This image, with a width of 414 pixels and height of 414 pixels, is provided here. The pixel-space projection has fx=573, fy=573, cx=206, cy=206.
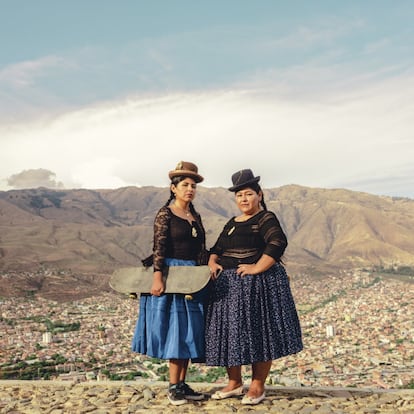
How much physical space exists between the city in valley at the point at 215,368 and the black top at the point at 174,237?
3.30m

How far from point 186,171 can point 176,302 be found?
1.42 metres

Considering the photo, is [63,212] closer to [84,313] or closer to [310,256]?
[310,256]

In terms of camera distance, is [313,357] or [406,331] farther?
[406,331]

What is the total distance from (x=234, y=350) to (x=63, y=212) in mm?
188699

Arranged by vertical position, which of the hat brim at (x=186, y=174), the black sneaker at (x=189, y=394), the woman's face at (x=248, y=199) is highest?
the hat brim at (x=186, y=174)

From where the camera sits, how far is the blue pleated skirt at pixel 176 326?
6.00 m

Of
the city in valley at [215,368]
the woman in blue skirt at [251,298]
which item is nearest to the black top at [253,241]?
the woman in blue skirt at [251,298]

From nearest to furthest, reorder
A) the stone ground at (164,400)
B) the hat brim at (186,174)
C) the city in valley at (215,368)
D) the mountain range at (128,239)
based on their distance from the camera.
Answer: the stone ground at (164,400)
the hat brim at (186,174)
the city in valley at (215,368)
the mountain range at (128,239)

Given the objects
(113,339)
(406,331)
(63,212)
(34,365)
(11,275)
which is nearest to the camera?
(34,365)

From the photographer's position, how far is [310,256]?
151m

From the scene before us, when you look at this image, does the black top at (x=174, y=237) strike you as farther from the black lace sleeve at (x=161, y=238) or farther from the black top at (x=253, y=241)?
the black top at (x=253, y=241)

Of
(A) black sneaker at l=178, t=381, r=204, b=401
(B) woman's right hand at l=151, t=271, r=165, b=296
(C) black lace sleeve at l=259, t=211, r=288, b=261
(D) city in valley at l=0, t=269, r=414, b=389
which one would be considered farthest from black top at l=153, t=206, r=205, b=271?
(D) city in valley at l=0, t=269, r=414, b=389

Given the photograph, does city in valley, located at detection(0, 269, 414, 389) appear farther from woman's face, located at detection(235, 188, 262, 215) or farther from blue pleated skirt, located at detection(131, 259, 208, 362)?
woman's face, located at detection(235, 188, 262, 215)

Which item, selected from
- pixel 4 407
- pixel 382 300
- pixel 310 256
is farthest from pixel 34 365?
pixel 310 256
